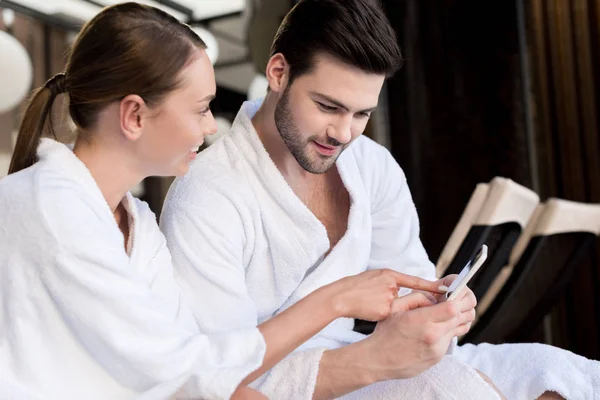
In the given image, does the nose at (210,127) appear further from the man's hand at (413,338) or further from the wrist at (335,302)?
the man's hand at (413,338)

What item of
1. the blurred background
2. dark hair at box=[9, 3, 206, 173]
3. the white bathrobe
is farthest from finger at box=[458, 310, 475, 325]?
the blurred background

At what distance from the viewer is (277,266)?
1.27 metres

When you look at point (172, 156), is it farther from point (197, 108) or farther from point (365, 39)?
point (365, 39)

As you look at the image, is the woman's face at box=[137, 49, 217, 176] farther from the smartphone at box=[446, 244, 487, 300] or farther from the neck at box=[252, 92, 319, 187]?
the smartphone at box=[446, 244, 487, 300]

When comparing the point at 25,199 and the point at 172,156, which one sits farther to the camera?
the point at 172,156

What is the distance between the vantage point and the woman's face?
1021 millimetres

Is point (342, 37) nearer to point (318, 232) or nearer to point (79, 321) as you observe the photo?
point (318, 232)

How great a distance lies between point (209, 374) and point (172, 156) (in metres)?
0.31

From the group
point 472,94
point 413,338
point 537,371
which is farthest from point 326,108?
point 472,94

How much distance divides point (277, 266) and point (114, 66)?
1.54 ft

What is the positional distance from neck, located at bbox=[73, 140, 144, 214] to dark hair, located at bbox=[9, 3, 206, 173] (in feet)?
0.11

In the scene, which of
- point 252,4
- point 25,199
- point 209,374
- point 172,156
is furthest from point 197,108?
point 252,4

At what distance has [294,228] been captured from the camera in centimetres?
129

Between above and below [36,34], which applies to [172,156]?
below
